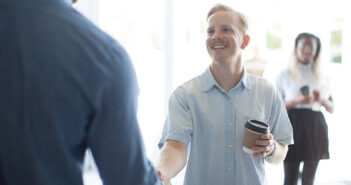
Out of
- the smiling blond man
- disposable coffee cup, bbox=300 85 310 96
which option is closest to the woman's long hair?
disposable coffee cup, bbox=300 85 310 96

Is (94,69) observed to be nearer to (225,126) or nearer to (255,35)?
(225,126)

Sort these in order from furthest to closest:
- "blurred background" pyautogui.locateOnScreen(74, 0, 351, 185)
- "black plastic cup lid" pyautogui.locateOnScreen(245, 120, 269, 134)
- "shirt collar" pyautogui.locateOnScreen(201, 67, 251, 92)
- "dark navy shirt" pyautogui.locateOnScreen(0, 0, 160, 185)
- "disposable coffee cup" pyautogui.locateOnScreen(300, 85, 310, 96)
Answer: "blurred background" pyautogui.locateOnScreen(74, 0, 351, 185) < "disposable coffee cup" pyautogui.locateOnScreen(300, 85, 310, 96) < "shirt collar" pyautogui.locateOnScreen(201, 67, 251, 92) < "black plastic cup lid" pyautogui.locateOnScreen(245, 120, 269, 134) < "dark navy shirt" pyautogui.locateOnScreen(0, 0, 160, 185)

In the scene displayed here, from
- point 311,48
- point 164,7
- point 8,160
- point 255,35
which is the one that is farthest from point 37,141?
point 255,35

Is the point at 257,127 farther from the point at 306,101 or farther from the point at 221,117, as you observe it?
the point at 306,101

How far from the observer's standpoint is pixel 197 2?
3.60m

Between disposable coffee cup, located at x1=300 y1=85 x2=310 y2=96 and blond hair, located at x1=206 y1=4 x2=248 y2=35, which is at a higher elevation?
blond hair, located at x1=206 y1=4 x2=248 y2=35

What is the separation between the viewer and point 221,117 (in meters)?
1.42

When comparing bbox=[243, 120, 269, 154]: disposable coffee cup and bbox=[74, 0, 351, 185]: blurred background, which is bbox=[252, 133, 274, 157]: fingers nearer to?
bbox=[243, 120, 269, 154]: disposable coffee cup

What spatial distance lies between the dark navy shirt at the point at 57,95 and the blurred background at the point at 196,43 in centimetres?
264

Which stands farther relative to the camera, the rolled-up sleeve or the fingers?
the rolled-up sleeve

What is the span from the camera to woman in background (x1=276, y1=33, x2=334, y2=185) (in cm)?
261

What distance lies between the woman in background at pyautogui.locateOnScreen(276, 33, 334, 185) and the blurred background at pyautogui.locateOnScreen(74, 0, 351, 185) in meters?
0.53

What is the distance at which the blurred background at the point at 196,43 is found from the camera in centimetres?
348

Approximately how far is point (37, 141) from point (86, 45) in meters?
0.20
